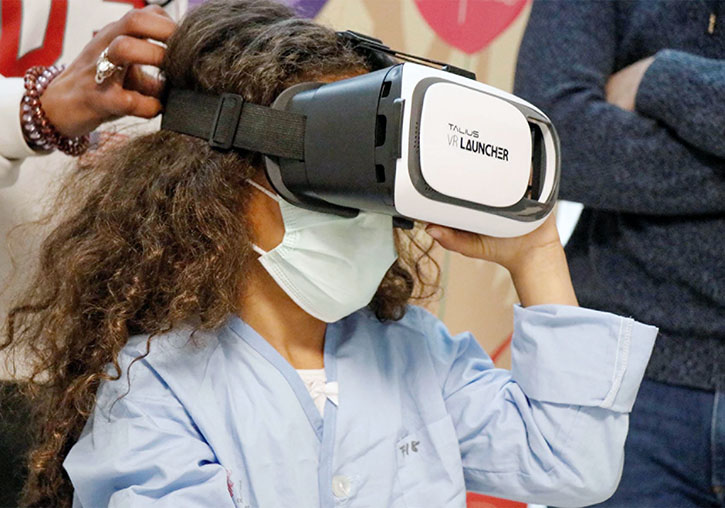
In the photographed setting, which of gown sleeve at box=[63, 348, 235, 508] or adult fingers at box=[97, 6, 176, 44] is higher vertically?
adult fingers at box=[97, 6, 176, 44]

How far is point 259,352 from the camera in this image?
43.4 inches

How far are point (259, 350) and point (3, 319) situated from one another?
0.45m

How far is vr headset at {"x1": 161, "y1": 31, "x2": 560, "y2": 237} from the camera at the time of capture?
89 centimetres

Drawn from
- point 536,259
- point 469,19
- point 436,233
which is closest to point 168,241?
point 436,233

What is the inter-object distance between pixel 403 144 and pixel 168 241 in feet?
1.20

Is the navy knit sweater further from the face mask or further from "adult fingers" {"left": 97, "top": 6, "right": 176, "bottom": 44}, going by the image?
"adult fingers" {"left": 97, "top": 6, "right": 176, "bottom": 44}

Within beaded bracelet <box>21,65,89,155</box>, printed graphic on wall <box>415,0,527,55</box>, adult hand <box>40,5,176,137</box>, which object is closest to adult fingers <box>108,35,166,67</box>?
adult hand <box>40,5,176,137</box>

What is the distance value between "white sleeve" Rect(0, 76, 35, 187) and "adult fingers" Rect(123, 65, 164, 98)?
0.14m

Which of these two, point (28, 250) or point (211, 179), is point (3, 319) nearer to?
point (28, 250)

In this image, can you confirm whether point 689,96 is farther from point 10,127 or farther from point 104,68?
point 10,127

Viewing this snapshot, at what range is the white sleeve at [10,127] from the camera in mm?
1124

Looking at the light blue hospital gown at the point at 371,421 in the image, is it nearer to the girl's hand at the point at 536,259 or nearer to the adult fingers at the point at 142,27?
the girl's hand at the point at 536,259

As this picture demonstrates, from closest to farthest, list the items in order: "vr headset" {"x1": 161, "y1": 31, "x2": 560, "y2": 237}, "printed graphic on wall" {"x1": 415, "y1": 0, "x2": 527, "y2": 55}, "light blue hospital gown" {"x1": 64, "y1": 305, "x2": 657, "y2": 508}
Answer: "vr headset" {"x1": 161, "y1": 31, "x2": 560, "y2": 237} < "light blue hospital gown" {"x1": 64, "y1": 305, "x2": 657, "y2": 508} < "printed graphic on wall" {"x1": 415, "y1": 0, "x2": 527, "y2": 55}

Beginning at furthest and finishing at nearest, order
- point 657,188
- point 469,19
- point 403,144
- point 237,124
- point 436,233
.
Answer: point 469,19, point 657,188, point 436,233, point 237,124, point 403,144
